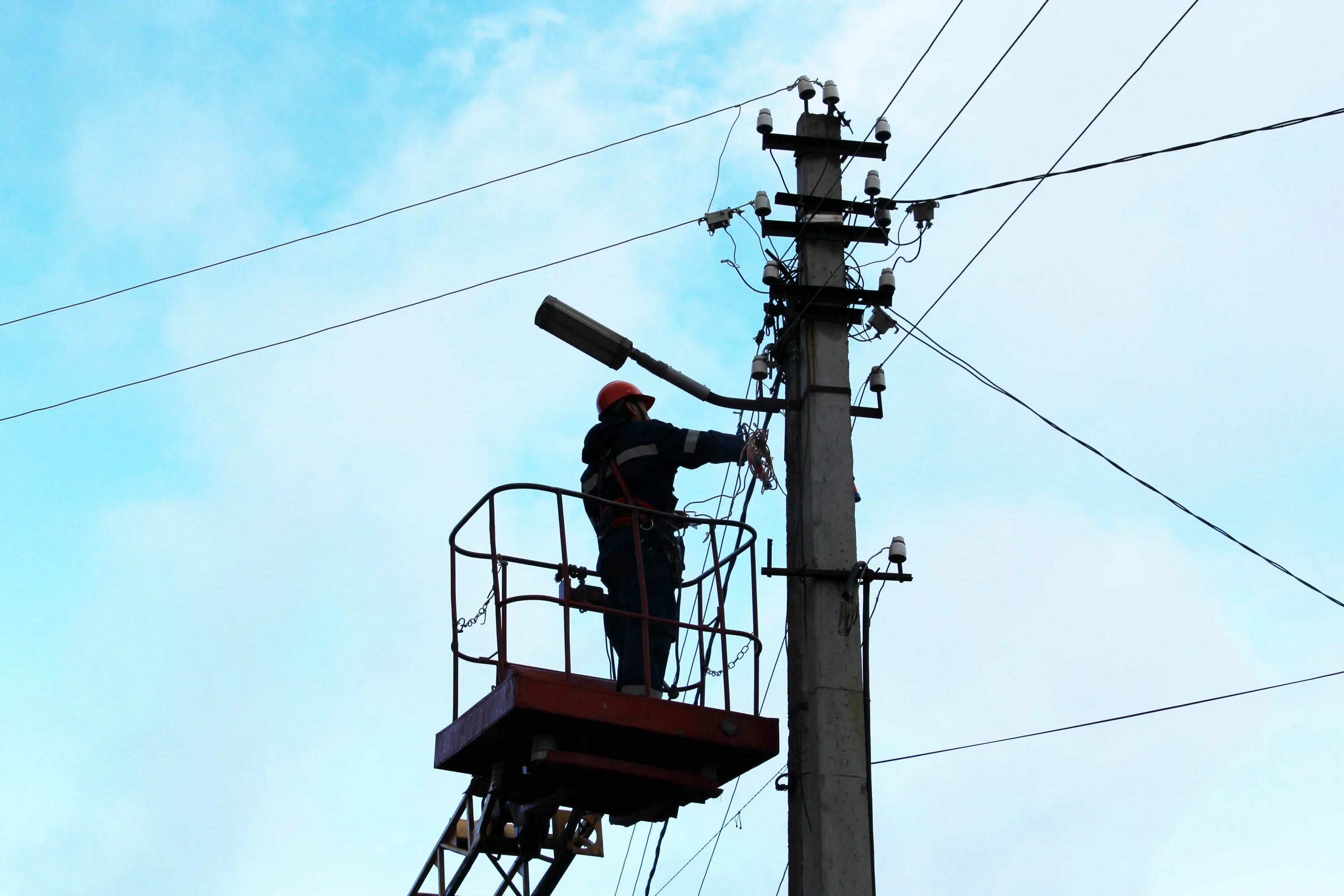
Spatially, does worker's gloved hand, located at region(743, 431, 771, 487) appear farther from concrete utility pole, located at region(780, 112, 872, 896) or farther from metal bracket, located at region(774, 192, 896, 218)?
metal bracket, located at region(774, 192, 896, 218)

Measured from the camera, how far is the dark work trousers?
8.55 meters

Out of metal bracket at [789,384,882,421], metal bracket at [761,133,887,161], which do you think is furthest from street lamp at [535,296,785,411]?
metal bracket at [761,133,887,161]

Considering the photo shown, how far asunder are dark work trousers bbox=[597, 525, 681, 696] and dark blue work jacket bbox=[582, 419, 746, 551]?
0.49 ft

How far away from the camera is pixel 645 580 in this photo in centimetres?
848

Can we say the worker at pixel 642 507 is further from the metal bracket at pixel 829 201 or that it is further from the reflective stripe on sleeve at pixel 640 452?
the metal bracket at pixel 829 201

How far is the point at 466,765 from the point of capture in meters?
8.57

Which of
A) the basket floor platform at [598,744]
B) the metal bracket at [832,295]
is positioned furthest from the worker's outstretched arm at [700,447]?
the basket floor platform at [598,744]

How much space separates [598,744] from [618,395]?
7.55 feet

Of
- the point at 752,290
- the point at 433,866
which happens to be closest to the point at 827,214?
the point at 752,290

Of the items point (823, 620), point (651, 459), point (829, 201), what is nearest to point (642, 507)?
point (651, 459)

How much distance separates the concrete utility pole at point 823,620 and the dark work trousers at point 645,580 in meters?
0.73

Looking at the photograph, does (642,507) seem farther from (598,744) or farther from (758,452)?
(598,744)

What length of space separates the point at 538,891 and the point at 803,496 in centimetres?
320

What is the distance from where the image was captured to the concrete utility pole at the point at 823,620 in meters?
7.52
